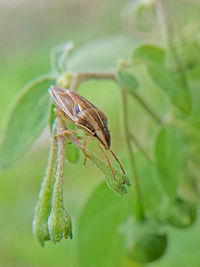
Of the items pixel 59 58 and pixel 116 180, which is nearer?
pixel 116 180

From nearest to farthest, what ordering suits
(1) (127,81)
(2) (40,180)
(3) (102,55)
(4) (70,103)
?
(4) (70,103), (1) (127,81), (3) (102,55), (2) (40,180)

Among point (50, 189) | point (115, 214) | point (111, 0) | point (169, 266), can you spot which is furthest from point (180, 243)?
point (111, 0)

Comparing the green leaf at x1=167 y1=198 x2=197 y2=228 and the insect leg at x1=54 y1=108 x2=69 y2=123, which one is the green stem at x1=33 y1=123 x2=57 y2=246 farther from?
the green leaf at x1=167 y1=198 x2=197 y2=228

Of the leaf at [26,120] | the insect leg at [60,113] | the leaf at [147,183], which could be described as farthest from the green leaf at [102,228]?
the insect leg at [60,113]

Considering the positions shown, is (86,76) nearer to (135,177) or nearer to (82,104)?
(82,104)

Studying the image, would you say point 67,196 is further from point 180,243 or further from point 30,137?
point 30,137

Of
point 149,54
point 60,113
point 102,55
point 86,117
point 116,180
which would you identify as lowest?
point 116,180

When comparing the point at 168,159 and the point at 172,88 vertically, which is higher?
the point at 172,88

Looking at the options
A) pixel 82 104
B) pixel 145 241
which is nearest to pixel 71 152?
pixel 82 104
